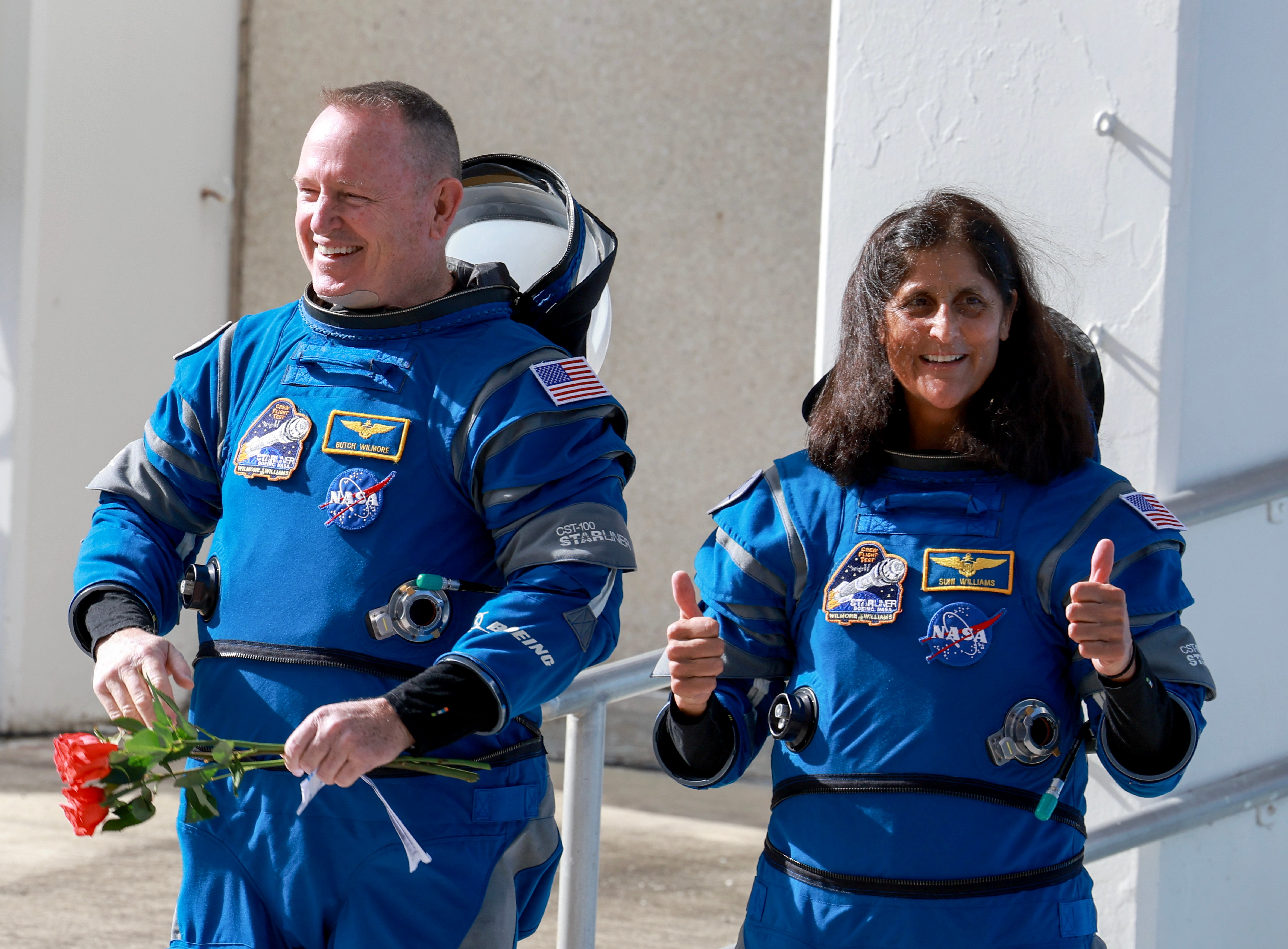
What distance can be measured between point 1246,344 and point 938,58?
0.82m

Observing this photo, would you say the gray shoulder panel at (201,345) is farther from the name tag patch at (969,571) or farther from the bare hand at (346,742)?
the name tag patch at (969,571)

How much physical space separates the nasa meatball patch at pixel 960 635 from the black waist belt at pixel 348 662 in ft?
1.74

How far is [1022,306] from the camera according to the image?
2.08 meters

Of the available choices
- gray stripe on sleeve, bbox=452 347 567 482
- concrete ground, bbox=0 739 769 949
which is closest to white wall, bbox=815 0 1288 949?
gray stripe on sleeve, bbox=452 347 567 482

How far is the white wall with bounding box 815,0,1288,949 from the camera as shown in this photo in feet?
9.45

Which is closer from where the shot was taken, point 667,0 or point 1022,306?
point 1022,306

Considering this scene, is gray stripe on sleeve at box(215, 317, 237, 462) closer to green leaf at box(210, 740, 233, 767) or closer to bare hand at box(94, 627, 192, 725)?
bare hand at box(94, 627, 192, 725)

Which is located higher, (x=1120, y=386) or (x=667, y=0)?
(x=667, y=0)

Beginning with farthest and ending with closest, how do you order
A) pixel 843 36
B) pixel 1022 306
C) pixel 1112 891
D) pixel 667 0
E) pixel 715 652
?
pixel 667 0, pixel 843 36, pixel 1112 891, pixel 1022 306, pixel 715 652

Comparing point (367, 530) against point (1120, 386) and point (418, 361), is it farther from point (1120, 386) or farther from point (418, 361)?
point (1120, 386)

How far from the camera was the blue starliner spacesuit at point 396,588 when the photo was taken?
190 cm

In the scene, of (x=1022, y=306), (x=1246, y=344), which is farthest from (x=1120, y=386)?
(x=1022, y=306)

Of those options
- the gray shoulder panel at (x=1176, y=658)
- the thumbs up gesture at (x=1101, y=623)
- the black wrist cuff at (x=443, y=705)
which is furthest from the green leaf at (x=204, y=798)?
the gray shoulder panel at (x=1176, y=658)

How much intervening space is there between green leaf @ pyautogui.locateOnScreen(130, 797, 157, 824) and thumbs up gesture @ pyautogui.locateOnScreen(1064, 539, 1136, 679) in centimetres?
108
